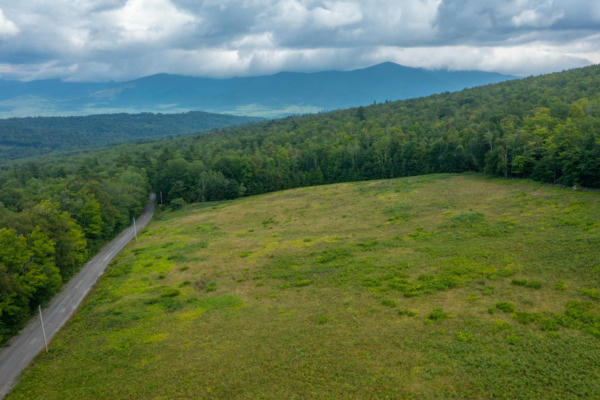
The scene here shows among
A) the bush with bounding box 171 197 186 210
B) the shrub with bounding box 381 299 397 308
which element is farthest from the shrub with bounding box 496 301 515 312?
the bush with bounding box 171 197 186 210

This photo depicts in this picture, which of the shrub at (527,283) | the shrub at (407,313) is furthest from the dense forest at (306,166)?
the shrub at (527,283)

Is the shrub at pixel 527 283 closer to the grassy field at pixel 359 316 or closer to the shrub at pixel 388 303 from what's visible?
the grassy field at pixel 359 316

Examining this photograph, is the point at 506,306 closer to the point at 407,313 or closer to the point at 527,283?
the point at 527,283

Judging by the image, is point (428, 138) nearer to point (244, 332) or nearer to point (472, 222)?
point (472, 222)

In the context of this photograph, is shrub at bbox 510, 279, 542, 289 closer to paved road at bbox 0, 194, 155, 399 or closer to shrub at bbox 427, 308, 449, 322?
shrub at bbox 427, 308, 449, 322

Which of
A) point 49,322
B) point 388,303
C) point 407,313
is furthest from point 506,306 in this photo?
point 49,322

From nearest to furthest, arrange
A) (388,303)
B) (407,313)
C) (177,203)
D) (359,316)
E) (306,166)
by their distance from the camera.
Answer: (407,313)
(359,316)
(388,303)
(177,203)
(306,166)
